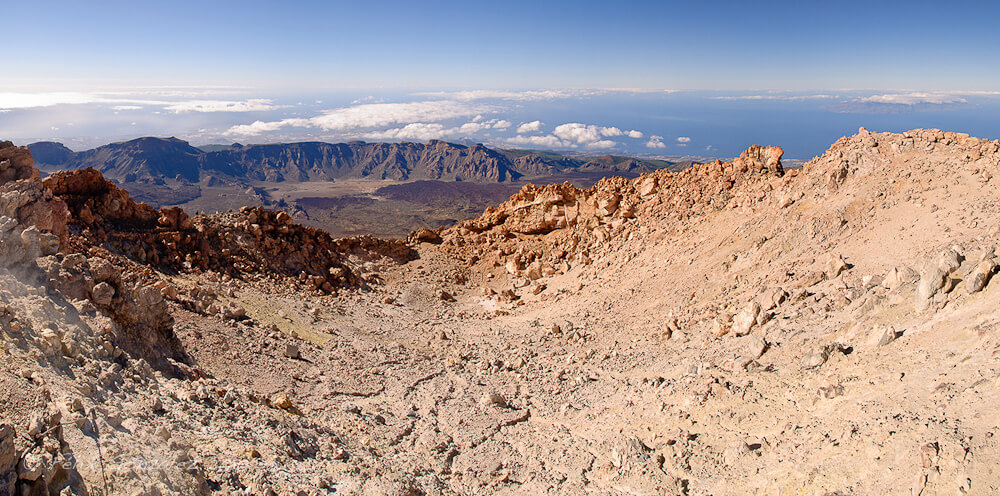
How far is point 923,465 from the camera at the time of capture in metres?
7.27

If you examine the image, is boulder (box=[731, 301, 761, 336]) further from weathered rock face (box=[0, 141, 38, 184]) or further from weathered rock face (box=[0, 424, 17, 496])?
weathered rock face (box=[0, 141, 38, 184])

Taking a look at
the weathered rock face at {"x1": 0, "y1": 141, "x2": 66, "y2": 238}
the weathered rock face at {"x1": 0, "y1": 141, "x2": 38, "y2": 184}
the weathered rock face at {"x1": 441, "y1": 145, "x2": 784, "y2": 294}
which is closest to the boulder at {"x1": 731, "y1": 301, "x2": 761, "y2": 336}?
the weathered rock face at {"x1": 441, "y1": 145, "x2": 784, "y2": 294}

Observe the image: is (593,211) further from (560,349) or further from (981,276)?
(981,276)

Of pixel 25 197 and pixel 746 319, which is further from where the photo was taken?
pixel 25 197

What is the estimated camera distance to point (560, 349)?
1938 cm

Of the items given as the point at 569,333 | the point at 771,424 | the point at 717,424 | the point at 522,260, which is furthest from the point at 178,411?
the point at 522,260

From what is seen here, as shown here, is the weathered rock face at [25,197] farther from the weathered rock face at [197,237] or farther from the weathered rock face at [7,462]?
the weathered rock face at [7,462]

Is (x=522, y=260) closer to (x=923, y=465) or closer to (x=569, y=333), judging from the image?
(x=569, y=333)

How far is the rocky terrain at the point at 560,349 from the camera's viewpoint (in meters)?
8.12

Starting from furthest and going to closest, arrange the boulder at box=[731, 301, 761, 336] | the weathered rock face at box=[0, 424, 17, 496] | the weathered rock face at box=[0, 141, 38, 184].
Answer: the weathered rock face at box=[0, 141, 38, 184] → the boulder at box=[731, 301, 761, 336] → the weathered rock face at box=[0, 424, 17, 496]

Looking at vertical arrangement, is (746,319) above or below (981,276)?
below

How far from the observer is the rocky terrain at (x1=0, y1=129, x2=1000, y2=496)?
8.12m

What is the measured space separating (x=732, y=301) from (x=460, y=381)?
9.29 m

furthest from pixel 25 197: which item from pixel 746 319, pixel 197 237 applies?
pixel 746 319
